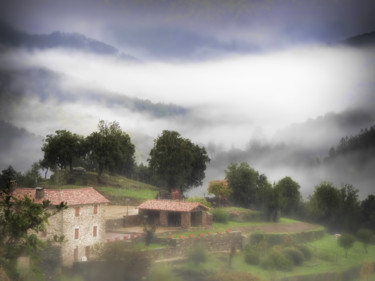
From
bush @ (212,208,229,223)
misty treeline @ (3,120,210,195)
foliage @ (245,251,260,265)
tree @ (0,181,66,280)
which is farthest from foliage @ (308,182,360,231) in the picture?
tree @ (0,181,66,280)

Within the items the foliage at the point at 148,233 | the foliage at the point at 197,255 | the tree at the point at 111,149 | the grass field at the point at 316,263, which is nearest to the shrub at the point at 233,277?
the grass field at the point at 316,263

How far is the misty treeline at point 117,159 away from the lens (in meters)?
14.5

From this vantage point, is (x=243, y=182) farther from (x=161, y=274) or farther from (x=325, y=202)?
(x=161, y=274)

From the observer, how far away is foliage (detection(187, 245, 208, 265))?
14820 mm

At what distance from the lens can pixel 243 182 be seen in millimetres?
18500

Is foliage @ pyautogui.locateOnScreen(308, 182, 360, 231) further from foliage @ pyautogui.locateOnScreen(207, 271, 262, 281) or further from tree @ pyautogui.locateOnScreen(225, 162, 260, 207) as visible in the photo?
foliage @ pyautogui.locateOnScreen(207, 271, 262, 281)

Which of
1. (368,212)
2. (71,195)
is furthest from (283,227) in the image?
(71,195)

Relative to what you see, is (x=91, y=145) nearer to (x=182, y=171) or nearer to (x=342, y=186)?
(x=182, y=171)

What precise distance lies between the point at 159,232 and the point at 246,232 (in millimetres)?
3928

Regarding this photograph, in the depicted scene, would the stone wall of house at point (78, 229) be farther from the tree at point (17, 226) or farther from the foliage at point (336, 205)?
the foliage at point (336, 205)

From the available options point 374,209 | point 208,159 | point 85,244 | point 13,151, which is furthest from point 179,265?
point 374,209

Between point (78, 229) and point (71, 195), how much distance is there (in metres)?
1.07

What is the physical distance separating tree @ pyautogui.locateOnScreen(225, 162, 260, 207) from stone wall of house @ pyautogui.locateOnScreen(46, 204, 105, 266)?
637 cm

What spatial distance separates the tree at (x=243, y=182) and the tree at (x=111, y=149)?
4.66 metres
